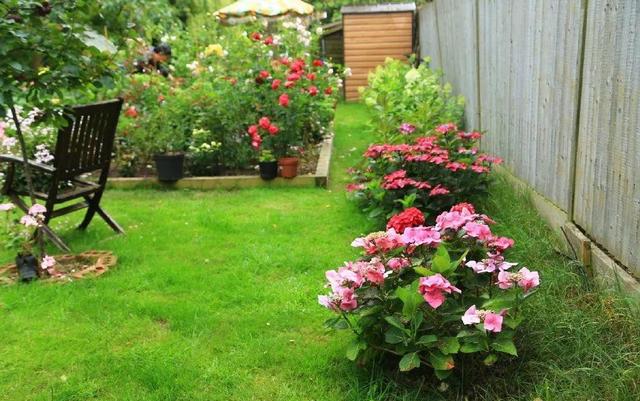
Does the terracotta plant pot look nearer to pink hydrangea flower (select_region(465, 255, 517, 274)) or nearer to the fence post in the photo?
the fence post

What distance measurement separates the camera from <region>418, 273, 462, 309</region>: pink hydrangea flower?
8.12ft

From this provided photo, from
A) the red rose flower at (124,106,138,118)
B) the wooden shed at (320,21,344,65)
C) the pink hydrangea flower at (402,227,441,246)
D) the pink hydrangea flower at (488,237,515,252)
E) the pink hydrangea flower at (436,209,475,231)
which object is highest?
the wooden shed at (320,21,344,65)

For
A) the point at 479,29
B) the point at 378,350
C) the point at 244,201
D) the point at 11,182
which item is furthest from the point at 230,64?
the point at 378,350

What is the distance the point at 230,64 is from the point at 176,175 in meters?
1.91

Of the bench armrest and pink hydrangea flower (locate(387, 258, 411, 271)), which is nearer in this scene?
pink hydrangea flower (locate(387, 258, 411, 271))

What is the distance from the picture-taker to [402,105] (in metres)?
6.73

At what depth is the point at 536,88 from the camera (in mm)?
4352

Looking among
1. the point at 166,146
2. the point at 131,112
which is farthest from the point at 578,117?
the point at 131,112

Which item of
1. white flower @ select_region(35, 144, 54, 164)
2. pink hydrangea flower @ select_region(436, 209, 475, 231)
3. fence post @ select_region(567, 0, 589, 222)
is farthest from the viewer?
white flower @ select_region(35, 144, 54, 164)

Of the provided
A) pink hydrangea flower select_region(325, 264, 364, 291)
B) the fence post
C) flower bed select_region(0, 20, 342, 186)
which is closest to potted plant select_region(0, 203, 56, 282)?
pink hydrangea flower select_region(325, 264, 364, 291)

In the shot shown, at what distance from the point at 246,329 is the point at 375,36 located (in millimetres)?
12250

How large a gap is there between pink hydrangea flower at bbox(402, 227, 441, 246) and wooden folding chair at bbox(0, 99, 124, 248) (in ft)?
9.31

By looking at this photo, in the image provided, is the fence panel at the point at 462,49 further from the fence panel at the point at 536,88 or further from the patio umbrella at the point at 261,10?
the patio umbrella at the point at 261,10

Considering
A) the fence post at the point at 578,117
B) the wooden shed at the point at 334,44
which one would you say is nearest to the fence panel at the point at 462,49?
the fence post at the point at 578,117
